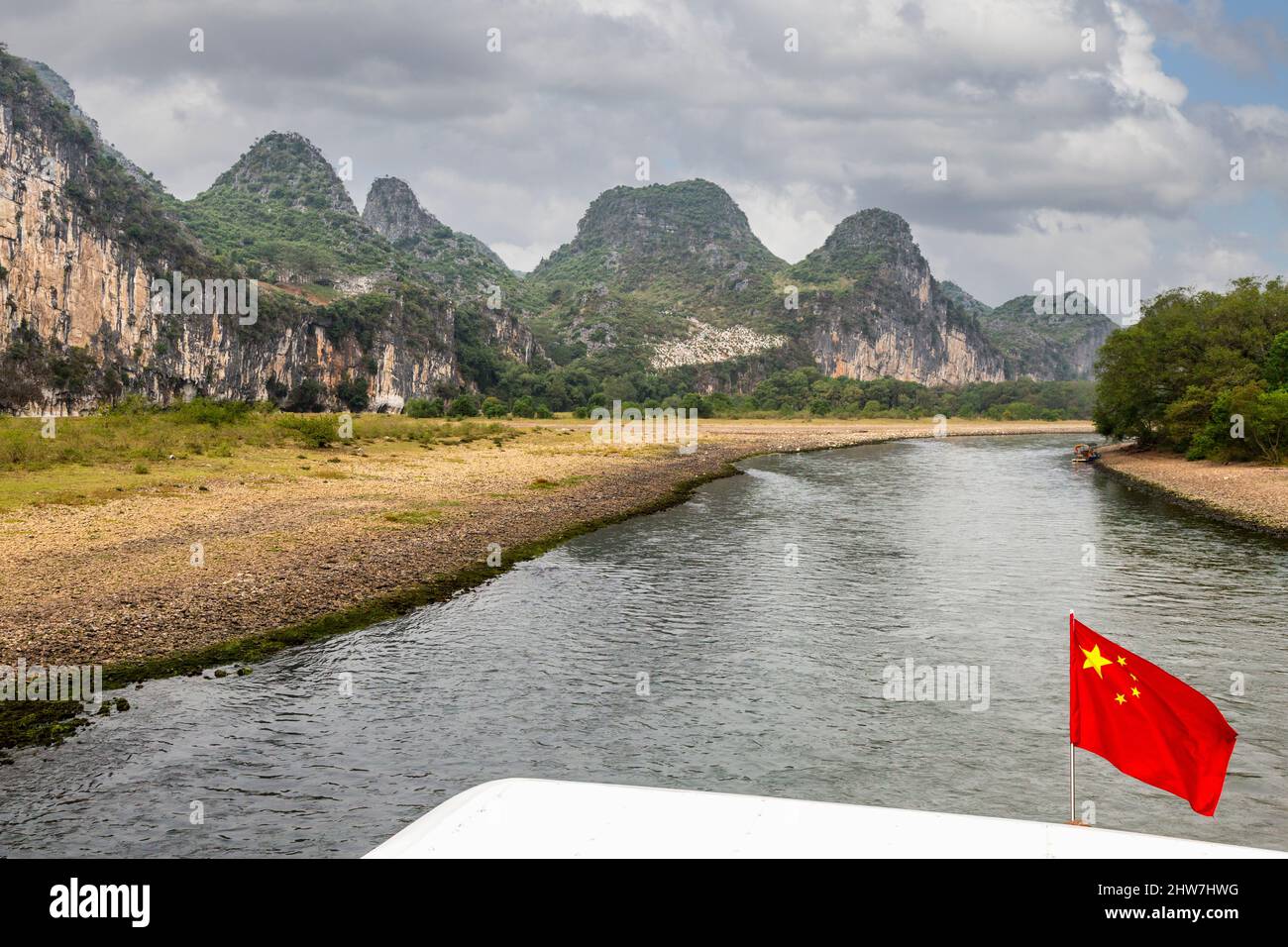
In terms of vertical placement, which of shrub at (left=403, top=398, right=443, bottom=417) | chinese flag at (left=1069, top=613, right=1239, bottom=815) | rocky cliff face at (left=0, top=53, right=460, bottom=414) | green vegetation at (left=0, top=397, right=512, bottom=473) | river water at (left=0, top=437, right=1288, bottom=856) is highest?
rocky cliff face at (left=0, top=53, right=460, bottom=414)

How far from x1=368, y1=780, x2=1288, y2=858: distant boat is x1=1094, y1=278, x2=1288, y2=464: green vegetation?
57.7 metres

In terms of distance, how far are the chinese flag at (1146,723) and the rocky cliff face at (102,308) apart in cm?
11068

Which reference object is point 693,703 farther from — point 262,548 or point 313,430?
point 313,430

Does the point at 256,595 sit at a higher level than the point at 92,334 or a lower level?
lower

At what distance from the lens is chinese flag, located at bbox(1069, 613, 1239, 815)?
6699 mm

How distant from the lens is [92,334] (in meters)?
110

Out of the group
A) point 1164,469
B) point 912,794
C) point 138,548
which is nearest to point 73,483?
point 138,548

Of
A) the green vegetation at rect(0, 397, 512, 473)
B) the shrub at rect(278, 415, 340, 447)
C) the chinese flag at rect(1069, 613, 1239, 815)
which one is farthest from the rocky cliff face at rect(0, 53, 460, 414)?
the chinese flag at rect(1069, 613, 1239, 815)

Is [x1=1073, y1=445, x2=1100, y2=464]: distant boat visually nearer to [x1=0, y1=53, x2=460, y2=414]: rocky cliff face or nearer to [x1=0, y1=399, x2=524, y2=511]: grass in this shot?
[x1=0, y1=399, x2=524, y2=511]: grass

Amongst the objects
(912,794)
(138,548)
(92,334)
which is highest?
(92,334)
